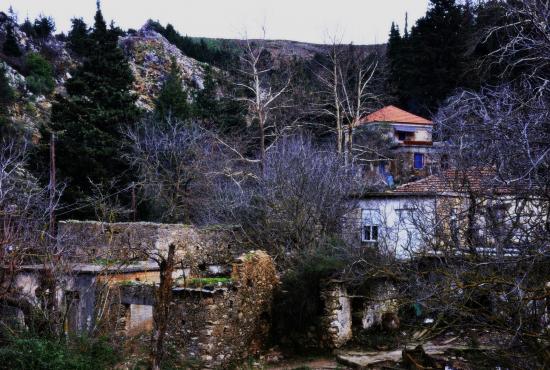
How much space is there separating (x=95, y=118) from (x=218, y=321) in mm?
15688

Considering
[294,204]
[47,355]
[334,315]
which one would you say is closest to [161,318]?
[47,355]

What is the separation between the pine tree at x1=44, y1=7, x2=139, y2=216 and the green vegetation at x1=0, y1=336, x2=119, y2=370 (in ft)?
48.0

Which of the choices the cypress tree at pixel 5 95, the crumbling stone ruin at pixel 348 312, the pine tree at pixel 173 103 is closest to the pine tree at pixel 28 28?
the cypress tree at pixel 5 95

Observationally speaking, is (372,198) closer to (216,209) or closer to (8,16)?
(216,209)

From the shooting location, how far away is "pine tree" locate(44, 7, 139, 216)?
82.7ft

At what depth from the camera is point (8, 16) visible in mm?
52781

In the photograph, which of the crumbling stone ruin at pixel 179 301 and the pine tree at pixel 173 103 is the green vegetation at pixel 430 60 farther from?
the crumbling stone ruin at pixel 179 301

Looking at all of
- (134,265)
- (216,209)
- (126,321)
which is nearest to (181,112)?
(216,209)

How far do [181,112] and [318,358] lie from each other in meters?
21.5

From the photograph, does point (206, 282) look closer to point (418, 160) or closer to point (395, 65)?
point (418, 160)

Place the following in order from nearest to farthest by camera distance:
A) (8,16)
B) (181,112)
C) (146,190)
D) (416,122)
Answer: (146,190), (181,112), (416,122), (8,16)

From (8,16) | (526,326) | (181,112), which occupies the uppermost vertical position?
(8,16)

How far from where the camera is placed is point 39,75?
1800 inches

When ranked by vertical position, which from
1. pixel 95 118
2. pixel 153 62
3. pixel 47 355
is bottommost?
pixel 47 355
